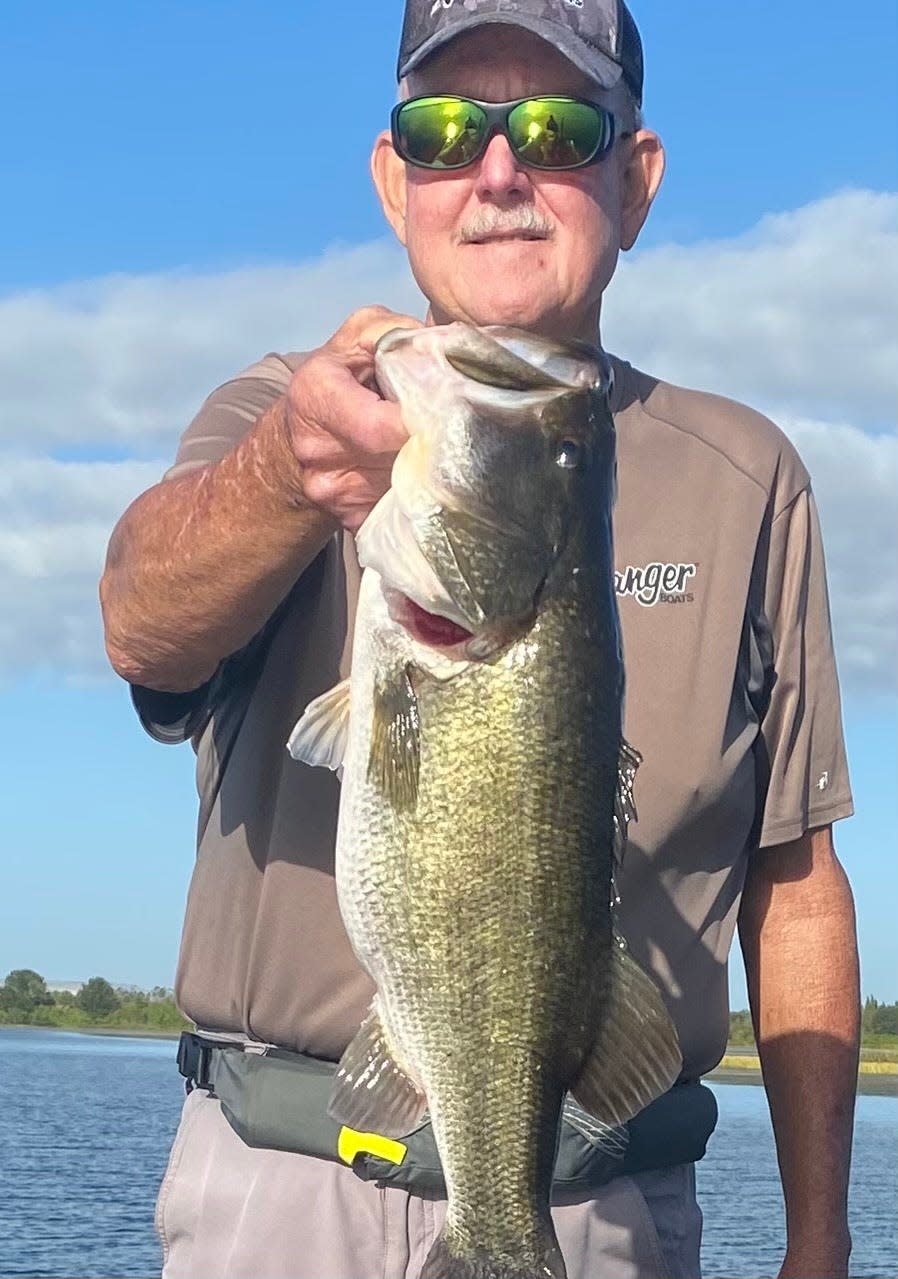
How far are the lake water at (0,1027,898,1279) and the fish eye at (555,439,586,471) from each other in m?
29.6

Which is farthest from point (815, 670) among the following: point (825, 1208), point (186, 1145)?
point (186, 1145)

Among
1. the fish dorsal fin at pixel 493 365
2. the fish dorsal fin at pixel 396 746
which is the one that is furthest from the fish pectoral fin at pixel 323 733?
the fish dorsal fin at pixel 493 365

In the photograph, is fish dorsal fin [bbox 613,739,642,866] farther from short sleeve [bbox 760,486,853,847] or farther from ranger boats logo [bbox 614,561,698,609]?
short sleeve [bbox 760,486,853,847]

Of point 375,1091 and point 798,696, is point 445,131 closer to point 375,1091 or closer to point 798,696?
point 798,696

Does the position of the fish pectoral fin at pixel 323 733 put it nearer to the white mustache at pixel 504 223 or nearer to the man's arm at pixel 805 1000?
the white mustache at pixel 504 223


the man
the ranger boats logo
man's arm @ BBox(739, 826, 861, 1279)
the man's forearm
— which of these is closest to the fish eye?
the man's forearm

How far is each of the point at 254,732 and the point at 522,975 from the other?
121cm

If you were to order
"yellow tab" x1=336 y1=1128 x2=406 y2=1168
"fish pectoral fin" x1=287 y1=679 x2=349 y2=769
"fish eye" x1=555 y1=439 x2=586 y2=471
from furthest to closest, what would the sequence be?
"yellow tab" x1=336 y1=1128 x2=406 y2=1168
"fish pectoral fin" x1=287 y1=679 x2=349 y2=769
"fish eye" x1=555 y1=439 x2=586 y2=471

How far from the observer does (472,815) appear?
2918 millimetres

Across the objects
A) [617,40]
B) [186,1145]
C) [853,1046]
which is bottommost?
[186,1145]

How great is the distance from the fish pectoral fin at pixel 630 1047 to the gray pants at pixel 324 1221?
918mm

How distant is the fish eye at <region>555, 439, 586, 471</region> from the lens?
2.96 metres

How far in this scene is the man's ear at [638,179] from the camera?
180 inches

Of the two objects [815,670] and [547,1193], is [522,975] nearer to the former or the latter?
[547,1193]
